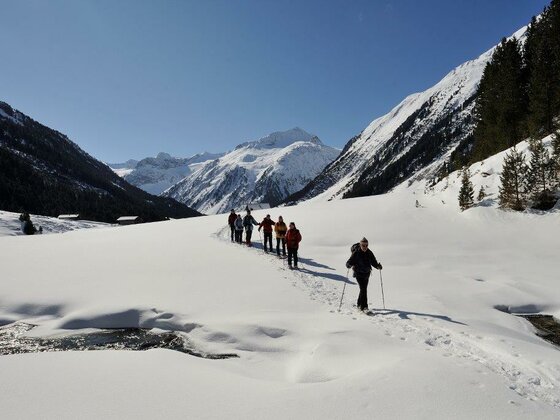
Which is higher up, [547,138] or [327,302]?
[547,138]

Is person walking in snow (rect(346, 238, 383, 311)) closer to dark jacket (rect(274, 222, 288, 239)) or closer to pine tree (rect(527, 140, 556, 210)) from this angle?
dark jacket (rect(274, 222, 288, 239))

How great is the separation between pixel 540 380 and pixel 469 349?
1.63 m

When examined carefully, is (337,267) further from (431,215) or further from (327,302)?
(431,215)

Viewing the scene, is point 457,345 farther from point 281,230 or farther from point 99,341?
point 281,230

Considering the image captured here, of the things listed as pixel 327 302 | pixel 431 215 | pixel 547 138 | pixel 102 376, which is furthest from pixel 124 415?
pixel 547 138

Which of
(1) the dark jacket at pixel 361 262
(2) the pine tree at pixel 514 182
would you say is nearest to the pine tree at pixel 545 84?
(2) the pine tree at pixel 514 182

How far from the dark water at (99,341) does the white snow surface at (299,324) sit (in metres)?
0.44

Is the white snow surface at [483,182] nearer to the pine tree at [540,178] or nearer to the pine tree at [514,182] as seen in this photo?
the pine tree at [514,182]

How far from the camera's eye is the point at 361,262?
39.1 ft

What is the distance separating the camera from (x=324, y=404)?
4.95 metres

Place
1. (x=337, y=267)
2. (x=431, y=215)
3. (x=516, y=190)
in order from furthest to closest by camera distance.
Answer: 1. (x=431, y=215)
2. (x=516, y=190)
3. (x=337, y=267)

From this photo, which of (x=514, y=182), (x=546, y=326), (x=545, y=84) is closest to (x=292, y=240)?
(x=546, y=326)

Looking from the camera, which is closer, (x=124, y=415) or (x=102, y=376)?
(x=124, y=415)

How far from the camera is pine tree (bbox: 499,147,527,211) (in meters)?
24.1
